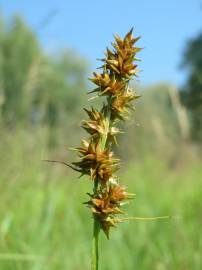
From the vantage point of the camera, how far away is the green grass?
3.34 m

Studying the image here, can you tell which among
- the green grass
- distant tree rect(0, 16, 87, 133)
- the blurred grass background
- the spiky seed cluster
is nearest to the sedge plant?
the spiky seed cluster

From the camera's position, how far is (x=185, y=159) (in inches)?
452

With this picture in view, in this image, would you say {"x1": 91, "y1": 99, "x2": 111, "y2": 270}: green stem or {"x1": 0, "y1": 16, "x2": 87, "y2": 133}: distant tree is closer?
{"x1": 91, "y1": 99, "x2": 111, "y2": 270}: green stem

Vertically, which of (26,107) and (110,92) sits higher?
(26,107)

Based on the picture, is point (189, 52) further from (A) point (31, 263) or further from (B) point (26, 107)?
(A) point (31, 263)

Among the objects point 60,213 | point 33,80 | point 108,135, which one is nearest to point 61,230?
point 60,213

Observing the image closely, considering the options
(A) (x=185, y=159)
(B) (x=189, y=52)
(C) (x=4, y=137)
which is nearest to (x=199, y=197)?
(C) (x=4, y=137)

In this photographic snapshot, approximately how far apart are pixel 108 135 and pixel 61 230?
364cm

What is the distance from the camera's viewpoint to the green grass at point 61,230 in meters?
3.34

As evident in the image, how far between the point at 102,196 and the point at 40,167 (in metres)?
4.39

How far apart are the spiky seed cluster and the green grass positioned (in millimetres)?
1957

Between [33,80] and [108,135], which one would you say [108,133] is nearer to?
[108,135]

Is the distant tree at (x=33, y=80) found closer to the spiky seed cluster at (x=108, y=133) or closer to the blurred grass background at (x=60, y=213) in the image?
the blurred grass background at (x=60, y=213)

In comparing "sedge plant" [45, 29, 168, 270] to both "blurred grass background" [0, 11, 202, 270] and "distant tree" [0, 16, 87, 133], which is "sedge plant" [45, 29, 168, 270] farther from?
"distant tree" [0, 16, 87, 133]
